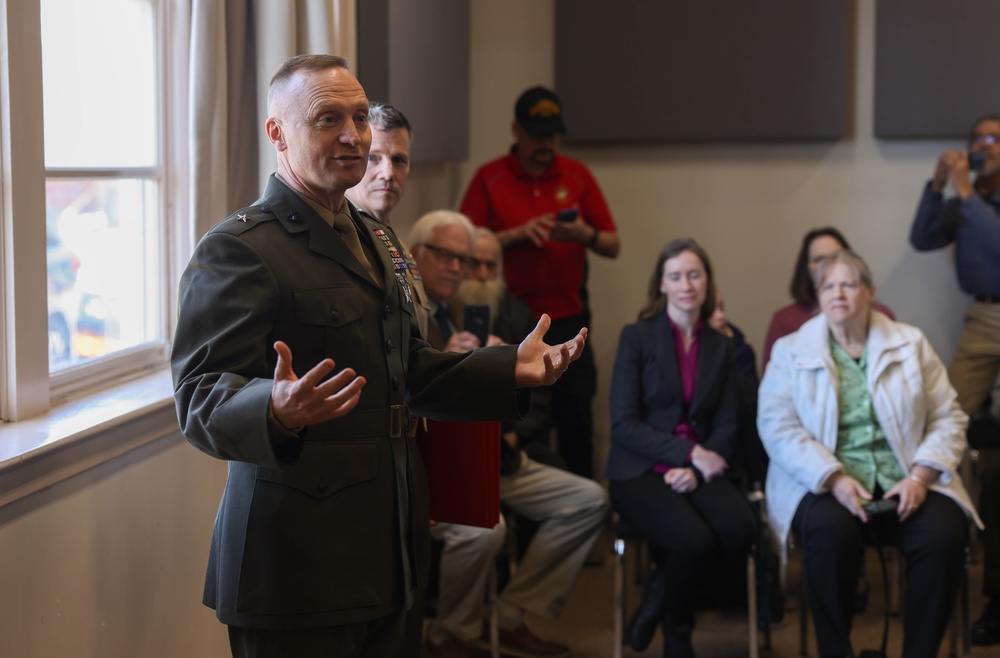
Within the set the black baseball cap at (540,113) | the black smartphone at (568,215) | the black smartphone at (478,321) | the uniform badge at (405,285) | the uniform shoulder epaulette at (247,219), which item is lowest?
the black smartphone at (478,321)

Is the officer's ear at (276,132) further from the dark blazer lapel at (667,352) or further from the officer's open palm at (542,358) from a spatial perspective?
the dark blazer lapel at (667,352)

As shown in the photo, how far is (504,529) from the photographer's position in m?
3.36

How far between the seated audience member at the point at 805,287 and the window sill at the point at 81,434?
2534 millimetres

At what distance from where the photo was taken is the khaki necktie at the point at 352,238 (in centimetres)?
179

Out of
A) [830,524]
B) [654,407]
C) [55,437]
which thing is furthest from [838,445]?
[55,437]

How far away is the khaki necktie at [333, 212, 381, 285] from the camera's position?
5.88 ft

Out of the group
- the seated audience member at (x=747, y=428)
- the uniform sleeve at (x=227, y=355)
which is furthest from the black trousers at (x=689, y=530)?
the uniform sleeve at (x=227, y=355)

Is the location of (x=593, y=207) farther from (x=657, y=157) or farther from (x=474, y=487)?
(x=474, y=487)

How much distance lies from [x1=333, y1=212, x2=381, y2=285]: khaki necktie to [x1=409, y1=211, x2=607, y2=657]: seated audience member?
1477 millimetres

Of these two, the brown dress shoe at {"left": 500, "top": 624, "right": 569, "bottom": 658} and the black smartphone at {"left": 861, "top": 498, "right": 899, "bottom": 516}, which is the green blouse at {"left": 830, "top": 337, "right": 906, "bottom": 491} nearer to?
the black smartphone at {"left": 861, "top": 498, "right": 899, "bottom": 516}

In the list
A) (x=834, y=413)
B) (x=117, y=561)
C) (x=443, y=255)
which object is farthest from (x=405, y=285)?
(x=834, y=413)

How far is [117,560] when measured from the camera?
2262 mm

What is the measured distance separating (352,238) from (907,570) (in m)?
2.21

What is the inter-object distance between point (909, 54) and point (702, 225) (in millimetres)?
1123
